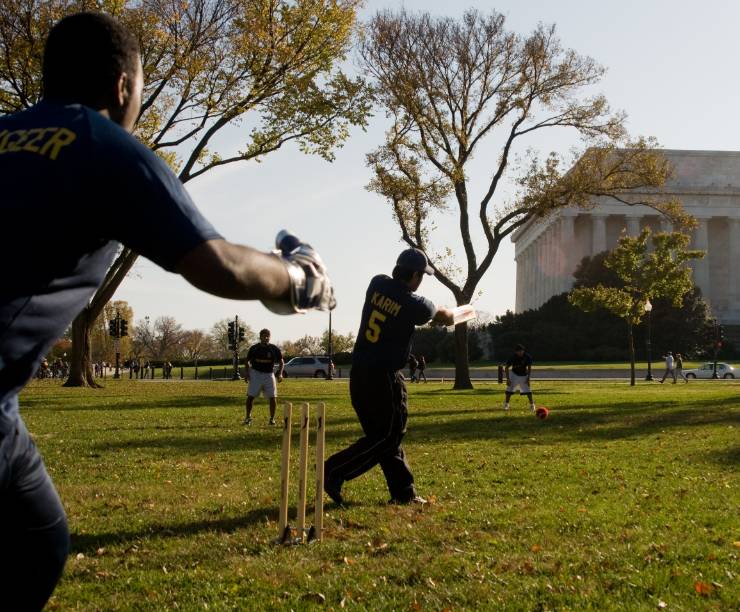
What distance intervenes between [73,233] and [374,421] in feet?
18.9

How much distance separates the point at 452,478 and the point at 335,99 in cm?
2144

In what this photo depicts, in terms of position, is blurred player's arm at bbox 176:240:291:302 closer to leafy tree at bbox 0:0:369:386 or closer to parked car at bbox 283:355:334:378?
leafy tree at bbox 0:0:369:386

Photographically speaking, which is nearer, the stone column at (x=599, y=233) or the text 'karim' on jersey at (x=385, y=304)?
the text 'karim' on jersey at (x=385, y=304)

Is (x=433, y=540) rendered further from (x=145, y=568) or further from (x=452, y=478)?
(x=452, y=478)

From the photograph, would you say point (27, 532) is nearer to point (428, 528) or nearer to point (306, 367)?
point (428, 528)

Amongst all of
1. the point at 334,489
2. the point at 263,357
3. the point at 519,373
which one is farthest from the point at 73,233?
the point at 519,373

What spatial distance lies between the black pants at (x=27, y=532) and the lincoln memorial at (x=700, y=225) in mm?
95476

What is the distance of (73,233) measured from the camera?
1.99 meters

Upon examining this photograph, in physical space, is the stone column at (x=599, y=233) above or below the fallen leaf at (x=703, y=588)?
above

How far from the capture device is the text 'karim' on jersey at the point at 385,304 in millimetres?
7418

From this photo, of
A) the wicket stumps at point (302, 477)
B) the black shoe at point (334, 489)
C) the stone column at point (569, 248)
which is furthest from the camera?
the stone column at point (569, 248)

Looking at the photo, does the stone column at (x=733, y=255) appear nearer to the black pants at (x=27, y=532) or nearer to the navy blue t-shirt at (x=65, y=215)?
the black pants at (x=27, y=532)

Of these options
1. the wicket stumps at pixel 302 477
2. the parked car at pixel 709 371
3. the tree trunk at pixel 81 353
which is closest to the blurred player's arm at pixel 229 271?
the wicket stumps at pixel 302 477

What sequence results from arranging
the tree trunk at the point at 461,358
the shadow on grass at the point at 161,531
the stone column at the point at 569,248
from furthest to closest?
the stone column at the point at 569,248 → the tree trunk at the point at 461,358 → the shadow on grass at the point at 161,531
